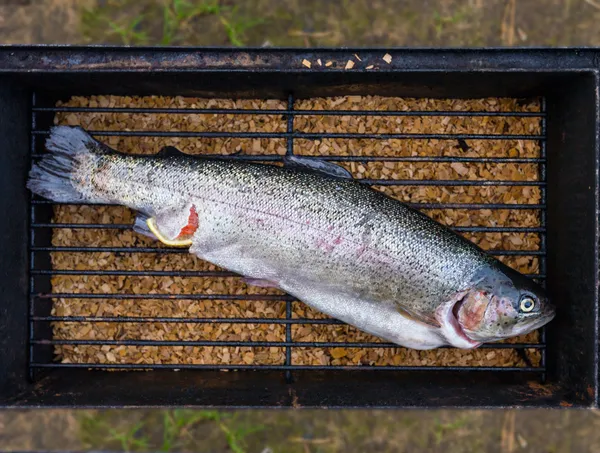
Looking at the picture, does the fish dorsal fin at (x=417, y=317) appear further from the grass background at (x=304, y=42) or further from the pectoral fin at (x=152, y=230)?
the pectoral fin at (x=152, y=230)

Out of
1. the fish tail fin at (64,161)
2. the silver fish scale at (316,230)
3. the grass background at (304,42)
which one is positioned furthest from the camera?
the grass background at (304,42)

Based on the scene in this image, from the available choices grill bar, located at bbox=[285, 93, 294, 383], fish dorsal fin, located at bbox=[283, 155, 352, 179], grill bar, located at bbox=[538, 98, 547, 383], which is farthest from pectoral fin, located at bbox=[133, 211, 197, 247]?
grill bar, located at bbox=[538, 98, 547, 383]

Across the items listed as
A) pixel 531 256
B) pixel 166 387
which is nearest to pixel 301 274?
pixel 166 387

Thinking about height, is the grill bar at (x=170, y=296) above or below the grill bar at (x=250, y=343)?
above

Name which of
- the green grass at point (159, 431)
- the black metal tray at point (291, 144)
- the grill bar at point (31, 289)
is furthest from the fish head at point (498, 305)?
the grill bar at point (31, 289)

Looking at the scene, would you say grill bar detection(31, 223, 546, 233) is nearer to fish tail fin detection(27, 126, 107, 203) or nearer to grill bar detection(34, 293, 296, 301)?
fish tail fin detection(27, 126, 107, 203)

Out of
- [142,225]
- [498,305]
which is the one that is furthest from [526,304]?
[142,225]
